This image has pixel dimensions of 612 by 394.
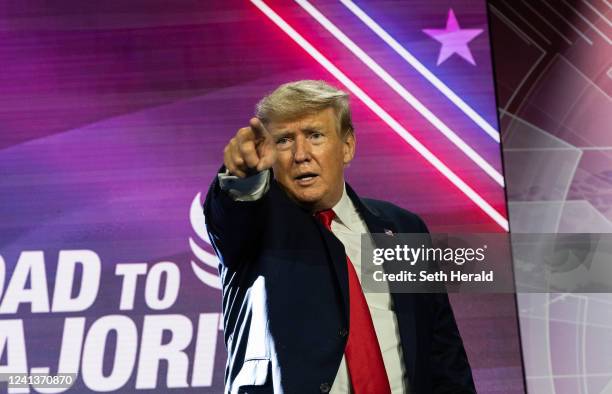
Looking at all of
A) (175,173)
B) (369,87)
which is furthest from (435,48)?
(175,173)

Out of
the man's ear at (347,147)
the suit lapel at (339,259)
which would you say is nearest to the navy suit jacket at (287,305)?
the suit lapel at (339,259)

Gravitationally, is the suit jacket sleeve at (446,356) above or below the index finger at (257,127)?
below

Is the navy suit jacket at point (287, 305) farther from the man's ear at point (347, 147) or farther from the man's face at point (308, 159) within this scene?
the man's ear at point (347, 147)

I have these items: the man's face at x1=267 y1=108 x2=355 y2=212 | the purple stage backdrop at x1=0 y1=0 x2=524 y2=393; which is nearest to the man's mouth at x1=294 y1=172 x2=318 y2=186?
the man's face at x1=267 y1=108 x2=355 y2=212

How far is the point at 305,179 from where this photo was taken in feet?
6.47

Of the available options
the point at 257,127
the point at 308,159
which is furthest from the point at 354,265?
the point at 257,127

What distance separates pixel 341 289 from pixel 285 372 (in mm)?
238

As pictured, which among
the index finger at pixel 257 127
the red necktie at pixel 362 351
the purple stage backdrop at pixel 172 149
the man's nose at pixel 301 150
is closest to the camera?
the index finger at pixel 257 127

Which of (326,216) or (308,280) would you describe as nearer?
(308,280)

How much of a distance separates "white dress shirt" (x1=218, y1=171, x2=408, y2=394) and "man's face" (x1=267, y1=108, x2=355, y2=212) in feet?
0.24

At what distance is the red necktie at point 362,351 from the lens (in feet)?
5.69

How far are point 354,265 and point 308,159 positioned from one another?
300mm

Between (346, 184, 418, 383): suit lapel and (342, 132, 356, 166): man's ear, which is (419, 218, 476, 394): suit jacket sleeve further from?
(342, 132, 356, 166): man's ear

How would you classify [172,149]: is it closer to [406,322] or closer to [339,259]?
[339,259]
